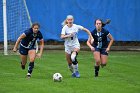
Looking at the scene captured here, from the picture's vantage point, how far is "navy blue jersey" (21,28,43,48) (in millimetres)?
14517

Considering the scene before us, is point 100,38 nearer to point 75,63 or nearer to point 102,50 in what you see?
point 102,50

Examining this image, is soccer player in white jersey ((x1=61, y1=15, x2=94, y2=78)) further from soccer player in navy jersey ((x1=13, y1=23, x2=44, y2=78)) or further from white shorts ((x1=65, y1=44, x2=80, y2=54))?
soccer player in navy jersey ((x1=13, y1=23, x2=44, y2=78))

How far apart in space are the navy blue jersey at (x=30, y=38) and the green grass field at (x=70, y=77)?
0.95 metres

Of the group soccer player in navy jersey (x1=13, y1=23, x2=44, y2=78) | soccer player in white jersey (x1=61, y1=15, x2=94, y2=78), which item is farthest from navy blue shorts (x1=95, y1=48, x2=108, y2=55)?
soccer player in navy jersey (x1=13, y1=23, x2=44, y2=78)

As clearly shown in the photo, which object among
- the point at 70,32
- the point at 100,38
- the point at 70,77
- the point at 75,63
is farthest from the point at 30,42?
the point at 100,38

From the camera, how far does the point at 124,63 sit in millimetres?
20094

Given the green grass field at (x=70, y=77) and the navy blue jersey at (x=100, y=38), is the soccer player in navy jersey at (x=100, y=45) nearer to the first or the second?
the navy blue jersey at (x=100, y=38)

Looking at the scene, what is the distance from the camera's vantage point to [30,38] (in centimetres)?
1468

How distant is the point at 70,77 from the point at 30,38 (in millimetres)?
1635

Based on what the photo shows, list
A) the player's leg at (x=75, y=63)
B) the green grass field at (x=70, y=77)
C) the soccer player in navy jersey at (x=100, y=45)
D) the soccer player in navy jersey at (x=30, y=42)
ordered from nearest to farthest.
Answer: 1. the green grass field at (x=70, y=77)
2. the soccer player in navy jersey at (x=30, y=42)
3. the player's leg at (x=75, y=63)
4. the soccer player in navy jersey at (x=100, y=45)

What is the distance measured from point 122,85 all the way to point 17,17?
13.5 metres

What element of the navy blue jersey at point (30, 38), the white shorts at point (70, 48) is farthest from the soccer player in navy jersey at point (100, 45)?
the navy blue jersey at point (30, 38)

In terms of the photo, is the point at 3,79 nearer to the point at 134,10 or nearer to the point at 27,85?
the point at 27,85

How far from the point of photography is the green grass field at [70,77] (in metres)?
12.1
